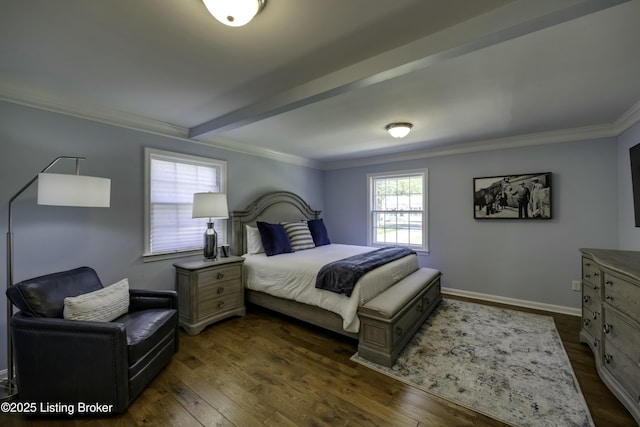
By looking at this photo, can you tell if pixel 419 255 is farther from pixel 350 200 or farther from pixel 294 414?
pixel 294 414

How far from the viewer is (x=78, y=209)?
8.41 ft

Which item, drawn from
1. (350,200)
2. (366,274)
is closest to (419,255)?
(350,200)

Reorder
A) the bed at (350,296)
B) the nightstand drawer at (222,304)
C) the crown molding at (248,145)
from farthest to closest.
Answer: the nightstand drawer at (222,304) < the bed at (350,296) < the crown molding at (248,145)

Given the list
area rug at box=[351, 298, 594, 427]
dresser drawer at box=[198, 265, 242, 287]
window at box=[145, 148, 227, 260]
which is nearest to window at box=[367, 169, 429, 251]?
area rug at box=[351, 298, 594, 427]

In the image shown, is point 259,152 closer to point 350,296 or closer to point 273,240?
point 273,240

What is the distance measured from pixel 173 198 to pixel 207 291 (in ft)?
4.01

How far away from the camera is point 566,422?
1.71m

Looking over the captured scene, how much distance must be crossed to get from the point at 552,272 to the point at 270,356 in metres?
3.76

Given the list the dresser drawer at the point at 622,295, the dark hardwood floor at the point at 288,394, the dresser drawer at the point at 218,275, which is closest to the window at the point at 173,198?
the dresser drawer at the point at 218,275

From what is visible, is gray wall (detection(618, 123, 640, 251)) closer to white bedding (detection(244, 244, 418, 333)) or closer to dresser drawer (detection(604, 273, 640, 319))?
dresser drawer (detection(604, 273, 640, 319))

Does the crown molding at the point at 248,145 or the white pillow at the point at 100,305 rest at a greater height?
the crown molding at the point at 248,145

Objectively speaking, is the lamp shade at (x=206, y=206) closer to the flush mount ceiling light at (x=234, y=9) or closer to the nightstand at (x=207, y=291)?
the nightstand at (x=207, y=291)

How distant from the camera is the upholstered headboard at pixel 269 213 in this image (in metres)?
3.97

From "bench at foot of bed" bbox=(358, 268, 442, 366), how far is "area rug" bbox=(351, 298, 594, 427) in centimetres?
9
